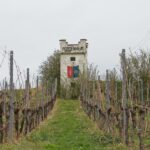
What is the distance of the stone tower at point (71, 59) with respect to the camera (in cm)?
5241

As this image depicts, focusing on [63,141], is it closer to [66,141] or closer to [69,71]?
[66,141]

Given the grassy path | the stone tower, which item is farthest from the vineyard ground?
the stone tower

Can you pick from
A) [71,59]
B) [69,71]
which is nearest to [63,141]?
[69,71]

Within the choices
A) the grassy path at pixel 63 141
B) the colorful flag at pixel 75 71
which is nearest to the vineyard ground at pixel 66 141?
the grassy path at pixel 63 141

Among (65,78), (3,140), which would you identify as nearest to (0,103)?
(3,140)

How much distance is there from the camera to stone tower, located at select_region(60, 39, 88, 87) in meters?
52.4

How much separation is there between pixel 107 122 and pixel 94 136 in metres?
1.38

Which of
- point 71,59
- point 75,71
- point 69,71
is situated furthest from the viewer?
point 71,59

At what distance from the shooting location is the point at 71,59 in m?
54.4

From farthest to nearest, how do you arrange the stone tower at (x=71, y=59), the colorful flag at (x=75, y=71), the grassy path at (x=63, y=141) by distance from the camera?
the stone tower at (x=71, y=59) < the colorful flag at (x=75, y=71) < the grassy path at (x=63, y=141)

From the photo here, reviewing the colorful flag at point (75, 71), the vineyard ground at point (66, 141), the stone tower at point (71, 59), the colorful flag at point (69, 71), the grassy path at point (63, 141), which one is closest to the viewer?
the vineyard ground at point (66, 141)

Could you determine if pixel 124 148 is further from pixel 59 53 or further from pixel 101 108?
pixel 59 53

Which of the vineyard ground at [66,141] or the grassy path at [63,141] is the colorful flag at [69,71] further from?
the vineyard ground at [66,141]

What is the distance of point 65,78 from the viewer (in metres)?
52.0
